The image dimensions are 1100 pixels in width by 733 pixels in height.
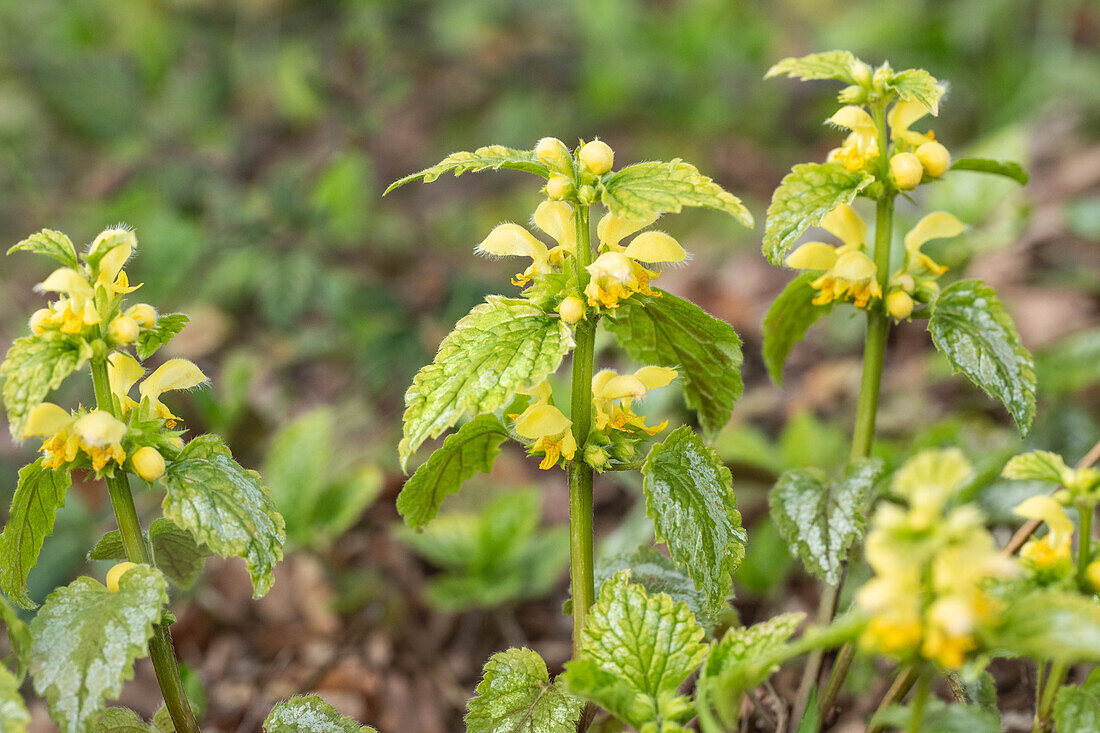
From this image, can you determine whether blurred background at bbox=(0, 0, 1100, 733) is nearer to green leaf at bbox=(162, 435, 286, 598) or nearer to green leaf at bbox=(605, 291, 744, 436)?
green leaf at bbox=(605, 291, 744, 436)

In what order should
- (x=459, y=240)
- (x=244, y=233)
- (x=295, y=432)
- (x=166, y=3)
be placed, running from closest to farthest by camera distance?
1. (x=295, y=432)
2. (x=244, y=233)
3. (x=459, y=240)
4. (x=166, y=3)

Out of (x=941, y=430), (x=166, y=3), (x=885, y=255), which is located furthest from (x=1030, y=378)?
(x=166, y=3)

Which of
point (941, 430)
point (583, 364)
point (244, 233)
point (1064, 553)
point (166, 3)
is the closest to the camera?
point (1064, 553)

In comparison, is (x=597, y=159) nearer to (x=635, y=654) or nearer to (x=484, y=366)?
(x=484, y=366)

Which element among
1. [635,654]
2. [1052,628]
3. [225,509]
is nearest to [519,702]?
[635,654]

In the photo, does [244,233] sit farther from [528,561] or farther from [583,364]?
[583,364]

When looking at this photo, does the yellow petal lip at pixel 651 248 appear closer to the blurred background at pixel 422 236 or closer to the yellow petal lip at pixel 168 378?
the yellow petal lip at pixel 168 378
